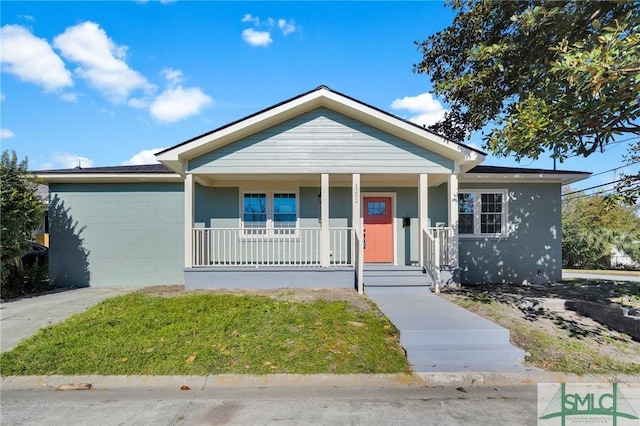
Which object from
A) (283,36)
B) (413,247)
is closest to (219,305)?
(413,247)

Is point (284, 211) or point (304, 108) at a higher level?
point (304, 108)

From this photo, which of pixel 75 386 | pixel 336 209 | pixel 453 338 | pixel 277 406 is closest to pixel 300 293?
pixel 336 209

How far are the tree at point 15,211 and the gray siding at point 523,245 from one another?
12060mm

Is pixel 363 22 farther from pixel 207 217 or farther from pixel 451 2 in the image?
pixel 207 217

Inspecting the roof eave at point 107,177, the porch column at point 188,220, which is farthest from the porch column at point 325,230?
the roof eave at point 107,177

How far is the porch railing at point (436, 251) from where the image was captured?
8.34 m

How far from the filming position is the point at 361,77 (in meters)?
11.1

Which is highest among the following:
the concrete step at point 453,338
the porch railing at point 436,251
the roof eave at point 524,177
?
the roof eave at point 524,177

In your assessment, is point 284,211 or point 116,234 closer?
point 116,234

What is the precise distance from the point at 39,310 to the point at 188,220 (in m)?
3.49

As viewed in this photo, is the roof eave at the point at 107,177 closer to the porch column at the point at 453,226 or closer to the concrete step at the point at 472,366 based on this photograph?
the porch column at the point at 453,226

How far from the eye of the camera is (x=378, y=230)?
1050 cm

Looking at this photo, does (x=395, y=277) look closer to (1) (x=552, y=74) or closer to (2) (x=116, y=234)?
(1) (x=552, y=74)

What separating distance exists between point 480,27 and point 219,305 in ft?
29.1
